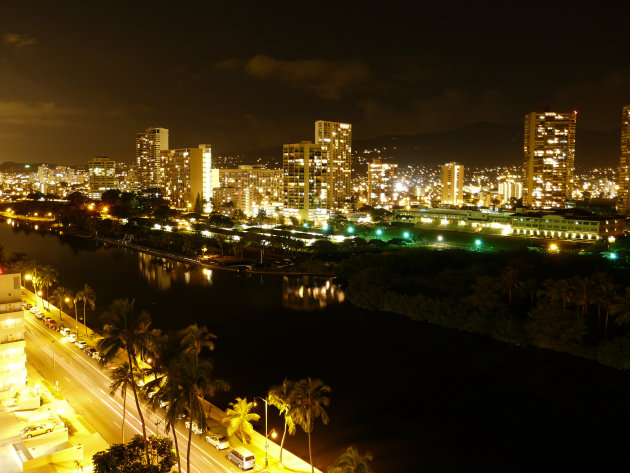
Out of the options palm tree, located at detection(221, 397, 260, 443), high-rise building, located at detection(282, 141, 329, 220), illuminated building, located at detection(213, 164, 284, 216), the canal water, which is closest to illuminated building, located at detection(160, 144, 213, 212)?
illuminated building, located at detection(213, 164, 284, 216)

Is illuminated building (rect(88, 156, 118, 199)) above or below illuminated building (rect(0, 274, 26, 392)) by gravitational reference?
above

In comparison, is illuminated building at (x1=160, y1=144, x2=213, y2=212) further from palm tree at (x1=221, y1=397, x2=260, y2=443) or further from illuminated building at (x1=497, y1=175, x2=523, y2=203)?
palm tree at (x1=221, y1=397, x2=260, y2=443)

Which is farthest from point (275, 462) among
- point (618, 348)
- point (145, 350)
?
point (618, 348)

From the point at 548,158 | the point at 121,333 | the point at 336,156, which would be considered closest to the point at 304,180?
the point at 336,156

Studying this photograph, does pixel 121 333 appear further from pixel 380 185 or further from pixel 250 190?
pixel 380 185

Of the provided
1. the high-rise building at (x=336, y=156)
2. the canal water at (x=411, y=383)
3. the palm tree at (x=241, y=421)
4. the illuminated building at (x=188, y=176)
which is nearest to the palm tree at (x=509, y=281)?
the canal water at (x=411, y=383)

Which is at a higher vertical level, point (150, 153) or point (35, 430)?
point (150, 153)

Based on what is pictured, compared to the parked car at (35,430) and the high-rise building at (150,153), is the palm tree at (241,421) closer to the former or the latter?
the parked car at (35,430)
